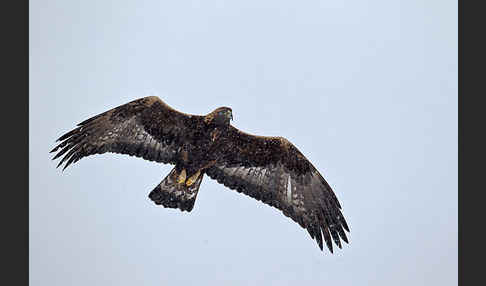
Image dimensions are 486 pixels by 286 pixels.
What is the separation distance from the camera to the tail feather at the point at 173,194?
5.04 meters

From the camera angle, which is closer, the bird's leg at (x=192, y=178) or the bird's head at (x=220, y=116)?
the bird's head at (x=220, y=116)

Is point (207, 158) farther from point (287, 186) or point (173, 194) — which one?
point (287, 186)

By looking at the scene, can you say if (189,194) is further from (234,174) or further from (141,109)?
(141,109)

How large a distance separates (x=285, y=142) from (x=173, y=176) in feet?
3.56

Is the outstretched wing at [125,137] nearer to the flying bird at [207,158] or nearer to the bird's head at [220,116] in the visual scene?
the flying bird at [207,158]

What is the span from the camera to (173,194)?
16.5ft

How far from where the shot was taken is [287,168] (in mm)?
5066

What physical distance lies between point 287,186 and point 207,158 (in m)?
0.80

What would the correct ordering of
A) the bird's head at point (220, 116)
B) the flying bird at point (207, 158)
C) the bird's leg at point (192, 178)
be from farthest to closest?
the bird's leg at point (192, 178), the flying bird at point (207, 158), the bird's head at point (220, 116)

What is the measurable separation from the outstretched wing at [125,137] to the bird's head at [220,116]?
0.32m

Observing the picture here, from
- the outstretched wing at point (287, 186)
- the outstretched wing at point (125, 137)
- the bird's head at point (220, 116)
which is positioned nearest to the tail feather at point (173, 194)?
the outstretched wing at point (125, 137)

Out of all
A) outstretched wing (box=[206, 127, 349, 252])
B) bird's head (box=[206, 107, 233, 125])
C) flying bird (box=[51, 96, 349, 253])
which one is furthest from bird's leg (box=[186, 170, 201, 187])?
bird's head (box=[206, 107, 233, 125])

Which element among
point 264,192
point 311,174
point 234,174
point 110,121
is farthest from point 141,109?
point 311,174

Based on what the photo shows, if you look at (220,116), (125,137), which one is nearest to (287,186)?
(220,116)
